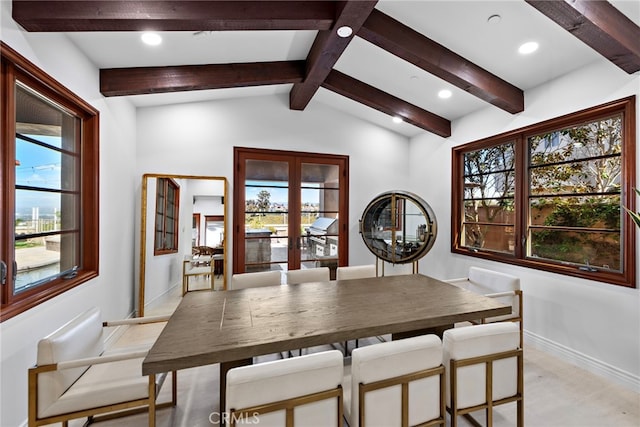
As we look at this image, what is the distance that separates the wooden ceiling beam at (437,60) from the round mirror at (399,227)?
1.34 metres

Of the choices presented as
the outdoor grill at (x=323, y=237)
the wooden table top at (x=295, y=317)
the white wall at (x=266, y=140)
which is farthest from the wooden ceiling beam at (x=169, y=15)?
the outdoor grill at (x=323, y=237)

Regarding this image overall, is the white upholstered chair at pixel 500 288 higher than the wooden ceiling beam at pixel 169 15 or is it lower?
lower

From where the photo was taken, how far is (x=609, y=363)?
2400 millimetres

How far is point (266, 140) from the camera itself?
4.03 m

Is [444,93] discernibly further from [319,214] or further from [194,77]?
[194,77]

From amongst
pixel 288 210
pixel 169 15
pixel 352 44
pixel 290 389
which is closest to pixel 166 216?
pixel 288 210

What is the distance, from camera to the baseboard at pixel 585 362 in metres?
2.28

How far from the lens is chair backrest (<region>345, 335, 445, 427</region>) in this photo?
1.37 meters

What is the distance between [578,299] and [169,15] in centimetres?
402

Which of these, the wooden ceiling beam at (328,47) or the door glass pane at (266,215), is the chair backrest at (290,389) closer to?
the wooden ceiling beam at (328,47)

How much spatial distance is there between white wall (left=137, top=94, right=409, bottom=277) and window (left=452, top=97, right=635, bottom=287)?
4.35 feet

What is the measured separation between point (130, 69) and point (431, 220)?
353cm

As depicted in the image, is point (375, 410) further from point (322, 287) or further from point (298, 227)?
point (298, 227)

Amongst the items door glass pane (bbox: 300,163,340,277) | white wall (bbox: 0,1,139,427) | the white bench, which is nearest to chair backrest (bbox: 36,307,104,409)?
the white bench
